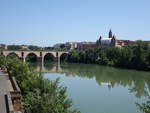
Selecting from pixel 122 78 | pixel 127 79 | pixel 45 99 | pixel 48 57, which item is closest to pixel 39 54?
pixel 48 57

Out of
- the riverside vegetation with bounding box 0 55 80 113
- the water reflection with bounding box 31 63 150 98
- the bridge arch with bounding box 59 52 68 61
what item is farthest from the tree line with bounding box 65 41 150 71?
the riverside vegetation with bounding box 0 55 80 113

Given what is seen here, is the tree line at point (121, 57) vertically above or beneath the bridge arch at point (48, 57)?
above

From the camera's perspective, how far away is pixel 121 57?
58750mm

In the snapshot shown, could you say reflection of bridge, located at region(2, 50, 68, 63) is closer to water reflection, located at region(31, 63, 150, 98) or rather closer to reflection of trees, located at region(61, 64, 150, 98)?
water reflection, located at region(31, 63, 150, 98)

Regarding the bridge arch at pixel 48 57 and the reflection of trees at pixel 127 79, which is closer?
the reflection of trees at pixel 127 79

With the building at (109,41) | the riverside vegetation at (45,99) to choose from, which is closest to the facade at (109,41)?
the building at (109,41)

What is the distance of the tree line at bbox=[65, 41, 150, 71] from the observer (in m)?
51.6

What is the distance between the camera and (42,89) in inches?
498

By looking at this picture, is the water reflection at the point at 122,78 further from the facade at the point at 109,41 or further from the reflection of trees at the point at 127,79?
the facade at the point at 109,41

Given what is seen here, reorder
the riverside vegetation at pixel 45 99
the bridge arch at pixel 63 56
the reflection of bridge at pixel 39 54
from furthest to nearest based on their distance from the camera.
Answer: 1. the bridge arch at pixel 63 56
2. the reflection of bridge at pixel 39 54
3. the riverside vegetation at pixel 45 99

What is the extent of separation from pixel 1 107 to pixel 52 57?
79399mm

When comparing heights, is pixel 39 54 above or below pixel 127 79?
above

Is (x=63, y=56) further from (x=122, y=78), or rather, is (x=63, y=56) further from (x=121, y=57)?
(x=122, y=78)

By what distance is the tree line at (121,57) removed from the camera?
5162cm
